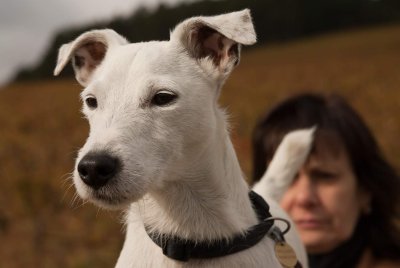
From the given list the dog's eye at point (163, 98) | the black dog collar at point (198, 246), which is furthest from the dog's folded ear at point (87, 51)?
the black dog collar at point (198, 246)

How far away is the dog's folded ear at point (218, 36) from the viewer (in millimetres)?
2443

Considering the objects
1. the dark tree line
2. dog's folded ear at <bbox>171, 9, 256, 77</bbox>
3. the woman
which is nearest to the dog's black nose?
dog's folded ear at <bbox>171, 9, 256, 77</bbox>

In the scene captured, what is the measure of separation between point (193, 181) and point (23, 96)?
101 ft

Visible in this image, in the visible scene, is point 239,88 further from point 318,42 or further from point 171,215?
point 318,42

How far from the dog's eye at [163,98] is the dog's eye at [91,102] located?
30cm

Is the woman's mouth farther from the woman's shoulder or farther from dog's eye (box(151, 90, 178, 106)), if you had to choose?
dog's eye (box(151, 90, 178, 106))

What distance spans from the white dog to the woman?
66.6 inches

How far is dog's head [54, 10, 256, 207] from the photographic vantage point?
2232mm

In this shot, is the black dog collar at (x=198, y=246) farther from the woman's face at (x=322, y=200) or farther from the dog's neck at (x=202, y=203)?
the woman's face at (x=322, y=200)

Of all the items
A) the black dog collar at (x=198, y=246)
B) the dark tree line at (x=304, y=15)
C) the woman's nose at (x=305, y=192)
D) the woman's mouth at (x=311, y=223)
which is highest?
the black dog collar at (x=198, y=246)

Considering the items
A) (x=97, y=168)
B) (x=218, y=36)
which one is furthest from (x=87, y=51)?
(x=97, y=168)

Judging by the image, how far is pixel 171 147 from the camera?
2.39m

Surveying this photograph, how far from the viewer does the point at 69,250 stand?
27.1ft

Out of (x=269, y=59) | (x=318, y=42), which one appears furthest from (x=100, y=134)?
(x=318, y=42)
